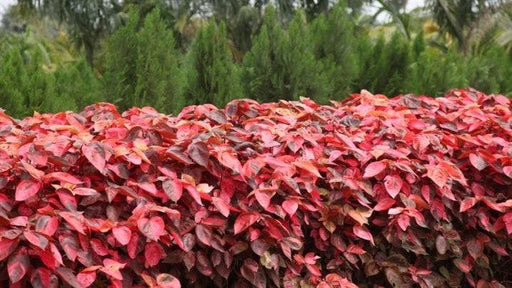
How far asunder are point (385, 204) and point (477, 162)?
498mm

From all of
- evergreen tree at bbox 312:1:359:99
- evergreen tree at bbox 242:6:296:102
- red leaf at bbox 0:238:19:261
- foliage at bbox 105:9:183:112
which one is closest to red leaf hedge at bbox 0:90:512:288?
red leaf at bbox 0:238:19:261

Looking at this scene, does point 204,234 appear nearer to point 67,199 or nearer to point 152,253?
point 152,253

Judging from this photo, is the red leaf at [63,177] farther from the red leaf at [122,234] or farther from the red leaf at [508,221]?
the red leaf at [508,221]

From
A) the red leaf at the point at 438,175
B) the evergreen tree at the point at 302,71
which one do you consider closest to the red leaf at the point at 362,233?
the red leaf at the point at 438,175

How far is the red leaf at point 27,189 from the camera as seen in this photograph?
213 centimetres

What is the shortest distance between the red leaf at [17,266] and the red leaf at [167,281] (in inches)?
16.7

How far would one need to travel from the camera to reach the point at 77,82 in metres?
6.00

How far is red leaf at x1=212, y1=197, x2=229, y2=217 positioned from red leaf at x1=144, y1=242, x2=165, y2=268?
25 cm

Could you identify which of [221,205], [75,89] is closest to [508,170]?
[221,205]

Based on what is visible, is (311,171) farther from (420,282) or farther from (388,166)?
(420,282)

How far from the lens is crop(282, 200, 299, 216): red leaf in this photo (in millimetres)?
2457

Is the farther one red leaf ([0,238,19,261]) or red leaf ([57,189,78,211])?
red leaf ([57,189,78,211])

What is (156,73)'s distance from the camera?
17.0 ft

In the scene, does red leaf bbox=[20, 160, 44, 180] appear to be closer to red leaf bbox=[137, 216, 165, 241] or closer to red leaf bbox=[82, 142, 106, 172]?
red leaf bbox=[82, 142, 106, 172]
